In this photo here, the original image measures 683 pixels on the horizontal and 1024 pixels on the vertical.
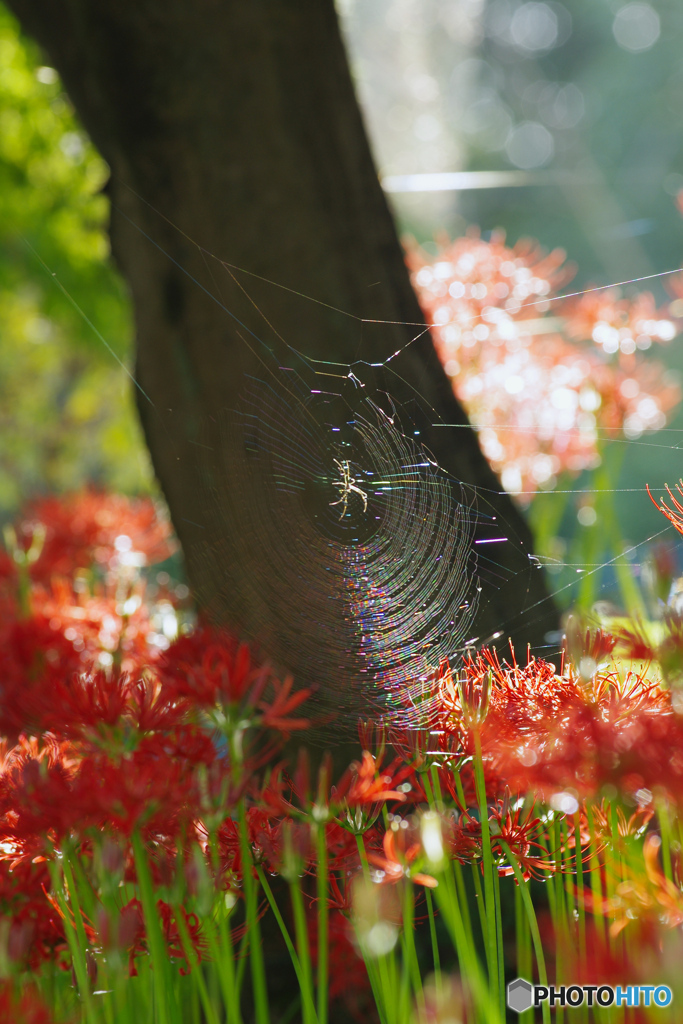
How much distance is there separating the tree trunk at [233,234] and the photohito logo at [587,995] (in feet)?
0.86

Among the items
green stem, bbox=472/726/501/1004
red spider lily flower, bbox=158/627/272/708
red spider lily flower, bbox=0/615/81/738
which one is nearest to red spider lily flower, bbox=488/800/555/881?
green stem, bbox=472/726/501/1004

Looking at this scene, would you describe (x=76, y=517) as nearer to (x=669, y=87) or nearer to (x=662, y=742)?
(x=662, y=742)

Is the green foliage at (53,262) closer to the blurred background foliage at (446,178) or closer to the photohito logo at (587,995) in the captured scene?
the blurred background foliage at (446,178)

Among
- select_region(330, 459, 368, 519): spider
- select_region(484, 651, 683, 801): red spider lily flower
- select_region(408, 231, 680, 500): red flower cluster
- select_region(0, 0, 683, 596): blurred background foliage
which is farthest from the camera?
select_region(0, 0, 683, 596): blurred background foliage

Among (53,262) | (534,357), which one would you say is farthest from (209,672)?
(53,262)

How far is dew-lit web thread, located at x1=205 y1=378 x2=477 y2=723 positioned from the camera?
Answer: 487 millimetres

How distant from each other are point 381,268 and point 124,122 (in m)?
0.32

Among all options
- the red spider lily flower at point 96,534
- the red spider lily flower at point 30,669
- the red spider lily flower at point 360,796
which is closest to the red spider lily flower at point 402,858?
the red spider lily flower at point 360,796

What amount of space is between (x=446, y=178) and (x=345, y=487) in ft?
2.23

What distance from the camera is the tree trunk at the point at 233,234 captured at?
2.02 feet

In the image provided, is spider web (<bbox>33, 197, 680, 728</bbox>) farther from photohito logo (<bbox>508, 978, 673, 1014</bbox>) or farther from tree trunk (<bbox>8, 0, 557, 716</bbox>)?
photohito logo (<bbox>508, 978, 673, 1014</bbox>)

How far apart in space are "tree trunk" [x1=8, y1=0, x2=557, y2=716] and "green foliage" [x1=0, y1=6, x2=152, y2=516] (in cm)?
15

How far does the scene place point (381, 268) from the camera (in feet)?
2.28

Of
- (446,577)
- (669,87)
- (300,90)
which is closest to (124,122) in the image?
(300,90)
